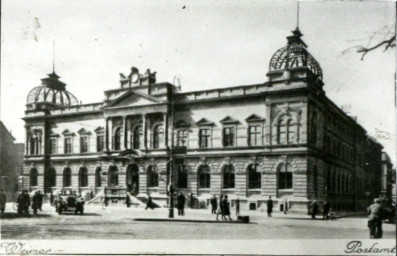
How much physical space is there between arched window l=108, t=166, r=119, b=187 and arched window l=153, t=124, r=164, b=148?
3.53 metres

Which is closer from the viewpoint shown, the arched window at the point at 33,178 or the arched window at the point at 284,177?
the arched window at the point at 284,177

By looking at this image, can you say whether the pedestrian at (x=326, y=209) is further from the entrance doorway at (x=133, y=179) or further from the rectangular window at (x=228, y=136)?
the entrance doorway at (x=133, y=179)

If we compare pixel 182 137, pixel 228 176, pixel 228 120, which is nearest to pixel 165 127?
pixel 182 137

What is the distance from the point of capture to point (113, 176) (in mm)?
33344

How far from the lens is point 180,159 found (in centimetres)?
3122

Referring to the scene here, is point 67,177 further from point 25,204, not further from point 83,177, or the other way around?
point 25,204

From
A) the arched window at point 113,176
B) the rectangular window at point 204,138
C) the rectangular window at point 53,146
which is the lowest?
the arched window at point 113,176

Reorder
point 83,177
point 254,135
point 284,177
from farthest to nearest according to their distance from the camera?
point 83,177 → point 254,135 → point 284,177

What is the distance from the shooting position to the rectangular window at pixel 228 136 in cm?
3092

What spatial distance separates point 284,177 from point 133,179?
11825 millimetres

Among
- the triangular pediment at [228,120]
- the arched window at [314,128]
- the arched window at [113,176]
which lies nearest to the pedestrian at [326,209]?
the arched window at [314,128]

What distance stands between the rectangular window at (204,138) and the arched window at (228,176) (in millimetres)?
2192

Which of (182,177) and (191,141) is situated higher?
(191,141)

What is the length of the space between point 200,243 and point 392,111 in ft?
24.0
